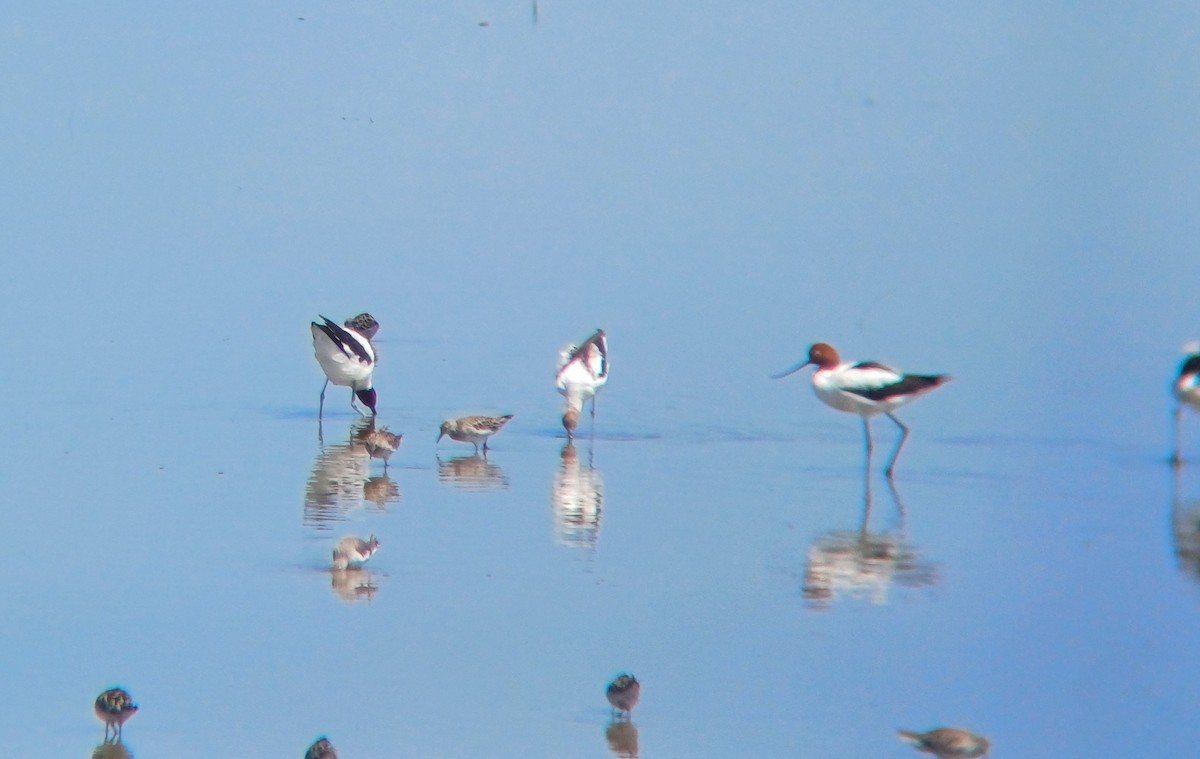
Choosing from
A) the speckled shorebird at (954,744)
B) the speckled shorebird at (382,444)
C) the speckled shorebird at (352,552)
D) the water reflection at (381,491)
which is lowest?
the speckled shorebird at (954,744)

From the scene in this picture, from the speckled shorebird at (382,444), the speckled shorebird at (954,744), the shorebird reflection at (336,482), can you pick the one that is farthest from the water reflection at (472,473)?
the speckled shorebird at (954,744)

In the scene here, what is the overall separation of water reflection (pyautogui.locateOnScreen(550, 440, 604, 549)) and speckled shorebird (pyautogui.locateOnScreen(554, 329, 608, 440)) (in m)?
1.02

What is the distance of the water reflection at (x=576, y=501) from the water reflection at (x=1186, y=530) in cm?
337

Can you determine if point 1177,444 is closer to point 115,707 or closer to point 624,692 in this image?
point 624,692

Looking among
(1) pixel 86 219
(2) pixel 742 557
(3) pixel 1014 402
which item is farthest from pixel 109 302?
(2) pixel 742 557

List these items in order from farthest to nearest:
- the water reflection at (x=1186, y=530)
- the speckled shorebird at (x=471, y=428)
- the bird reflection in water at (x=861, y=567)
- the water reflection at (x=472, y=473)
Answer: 1. the speckled shorebird at (x=471, y=428)
2. the water reflection at (x=472, y=473)
3. the water reflection at (x=1186, y=530)
4. the bird reflection in water at (x=861, y=567)

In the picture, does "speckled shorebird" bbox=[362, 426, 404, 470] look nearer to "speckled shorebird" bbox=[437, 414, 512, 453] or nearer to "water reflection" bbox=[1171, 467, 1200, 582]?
"speckled shorebird" bbox=[437, 414, 512, 453]

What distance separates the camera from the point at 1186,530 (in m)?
11.8

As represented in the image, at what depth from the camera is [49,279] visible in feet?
65.2

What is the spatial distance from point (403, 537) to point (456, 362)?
7228 millimetres

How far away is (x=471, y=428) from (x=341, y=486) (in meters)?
1.53

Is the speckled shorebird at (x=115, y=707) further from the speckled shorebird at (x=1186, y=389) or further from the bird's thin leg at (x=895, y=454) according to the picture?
the speckled shorebird at (x=1186, y=389)

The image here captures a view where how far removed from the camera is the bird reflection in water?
991cm

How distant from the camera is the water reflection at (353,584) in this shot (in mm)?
9305
